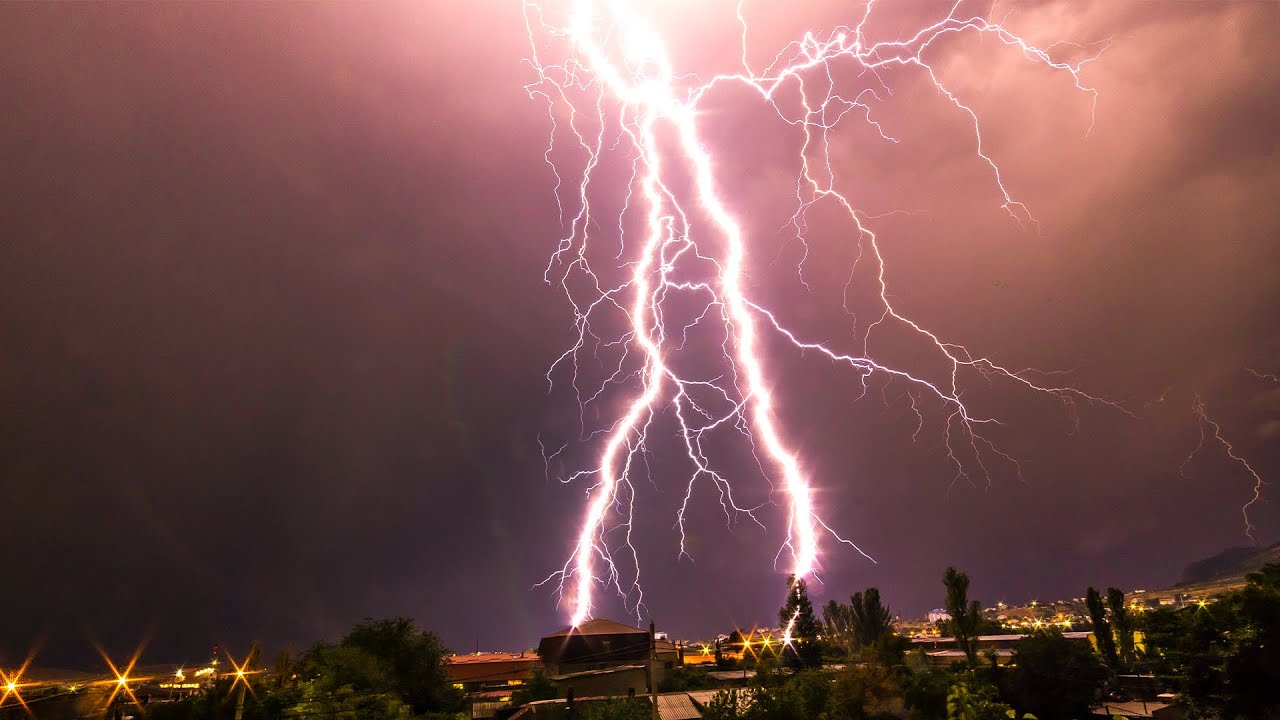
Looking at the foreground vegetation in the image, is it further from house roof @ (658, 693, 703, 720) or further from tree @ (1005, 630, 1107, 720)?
house roof @ (658, 693, 703, 720)

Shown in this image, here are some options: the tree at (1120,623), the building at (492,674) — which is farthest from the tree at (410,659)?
the tree at (1120,623)

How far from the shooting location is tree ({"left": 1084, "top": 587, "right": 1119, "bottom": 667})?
2608 cm

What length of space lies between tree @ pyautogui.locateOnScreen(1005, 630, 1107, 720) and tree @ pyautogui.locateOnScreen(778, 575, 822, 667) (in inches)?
783

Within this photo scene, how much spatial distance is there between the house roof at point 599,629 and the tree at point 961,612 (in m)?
16.0

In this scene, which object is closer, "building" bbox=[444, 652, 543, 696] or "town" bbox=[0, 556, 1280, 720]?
"town" bbox=[0, 556, 1280, 720]

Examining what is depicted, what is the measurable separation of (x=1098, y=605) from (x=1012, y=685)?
17058 millimetres

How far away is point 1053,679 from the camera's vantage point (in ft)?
57.0

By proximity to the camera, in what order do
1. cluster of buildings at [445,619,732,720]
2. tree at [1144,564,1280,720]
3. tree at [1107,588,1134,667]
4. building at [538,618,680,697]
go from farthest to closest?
building at [538,618,680,697] < tree at [1107,588,1134,667] < cluster of buildings at [445,619,732,720] < tree at [1144,564,1280,720]

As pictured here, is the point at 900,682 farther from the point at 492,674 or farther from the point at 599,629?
the point at 492,674

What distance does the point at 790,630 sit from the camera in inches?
1633

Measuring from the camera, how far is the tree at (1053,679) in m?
17.1

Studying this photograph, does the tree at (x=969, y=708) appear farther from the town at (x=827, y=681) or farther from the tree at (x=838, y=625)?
the tree at (x=838, y=625)

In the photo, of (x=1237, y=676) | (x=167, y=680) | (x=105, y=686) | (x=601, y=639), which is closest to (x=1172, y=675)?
(x=1237, y=676)

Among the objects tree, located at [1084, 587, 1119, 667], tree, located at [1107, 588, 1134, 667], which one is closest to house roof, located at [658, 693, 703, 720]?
tree, located at [1084, 587, 1119, 667]
